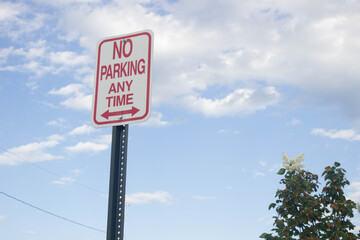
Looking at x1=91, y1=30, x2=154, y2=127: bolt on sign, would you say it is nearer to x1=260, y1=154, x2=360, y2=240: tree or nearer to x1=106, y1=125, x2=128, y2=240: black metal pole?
x1=106, y1=125, x2=128, y2=240: black metal pole

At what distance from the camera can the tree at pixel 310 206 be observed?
14930 mm

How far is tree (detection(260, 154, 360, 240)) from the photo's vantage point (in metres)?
14.9

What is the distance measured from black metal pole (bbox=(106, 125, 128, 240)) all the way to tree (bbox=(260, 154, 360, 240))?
11608 mm

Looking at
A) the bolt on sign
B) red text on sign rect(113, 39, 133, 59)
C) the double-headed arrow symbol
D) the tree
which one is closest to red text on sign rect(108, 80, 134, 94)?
the bolt on sign

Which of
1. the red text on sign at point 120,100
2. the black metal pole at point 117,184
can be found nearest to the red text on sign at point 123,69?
the red text on sign at point 120,100

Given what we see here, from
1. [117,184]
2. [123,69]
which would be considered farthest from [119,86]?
[117,184]

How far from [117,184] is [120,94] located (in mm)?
993

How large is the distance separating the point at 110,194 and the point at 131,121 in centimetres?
79

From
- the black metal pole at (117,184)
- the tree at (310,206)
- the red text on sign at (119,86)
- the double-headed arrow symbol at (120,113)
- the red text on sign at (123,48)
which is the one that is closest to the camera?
the black metal pole at (117,184)

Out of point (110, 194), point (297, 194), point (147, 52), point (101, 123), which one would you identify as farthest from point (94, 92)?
point (297, 194)

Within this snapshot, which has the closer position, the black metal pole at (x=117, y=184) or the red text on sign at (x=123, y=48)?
the black metal pole at (x=117, y=184)

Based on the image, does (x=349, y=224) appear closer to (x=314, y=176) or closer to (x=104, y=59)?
(x=314, y=176)

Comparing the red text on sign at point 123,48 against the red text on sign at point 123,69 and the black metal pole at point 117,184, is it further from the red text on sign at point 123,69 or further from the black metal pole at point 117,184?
the black metal pole at point 117,184

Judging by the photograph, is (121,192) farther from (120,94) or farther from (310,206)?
(310,206)
